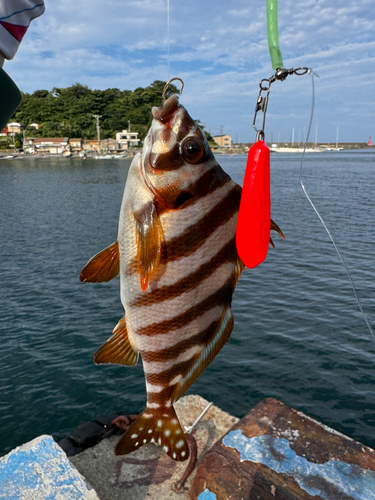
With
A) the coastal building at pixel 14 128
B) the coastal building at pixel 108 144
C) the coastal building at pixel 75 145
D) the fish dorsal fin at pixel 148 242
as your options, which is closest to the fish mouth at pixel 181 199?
the fish dorsal fin at pixel 148 242

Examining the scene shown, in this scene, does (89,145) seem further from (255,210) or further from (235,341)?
(255,210)

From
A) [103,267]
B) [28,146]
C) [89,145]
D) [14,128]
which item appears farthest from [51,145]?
[103,267]

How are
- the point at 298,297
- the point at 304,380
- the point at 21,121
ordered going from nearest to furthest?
the point at 304,380 < the point at 298,297 < the point at 21,121

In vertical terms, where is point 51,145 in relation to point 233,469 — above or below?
above

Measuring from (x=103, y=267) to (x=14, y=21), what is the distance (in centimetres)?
135

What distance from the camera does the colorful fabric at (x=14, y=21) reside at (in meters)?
1.54

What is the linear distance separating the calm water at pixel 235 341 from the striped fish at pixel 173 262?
7119mm

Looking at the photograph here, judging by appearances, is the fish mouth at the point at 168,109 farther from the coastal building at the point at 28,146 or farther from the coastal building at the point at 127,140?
the coastal building at the point at 28,146

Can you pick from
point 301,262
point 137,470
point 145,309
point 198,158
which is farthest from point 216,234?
point 301,262

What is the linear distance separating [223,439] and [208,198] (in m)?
4.05

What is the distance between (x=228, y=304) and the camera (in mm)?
2449

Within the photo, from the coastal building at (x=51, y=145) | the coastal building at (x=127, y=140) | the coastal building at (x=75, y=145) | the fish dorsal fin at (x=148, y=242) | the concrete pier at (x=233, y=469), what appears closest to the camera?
the fish dorsal fin at (x=148, y=242)

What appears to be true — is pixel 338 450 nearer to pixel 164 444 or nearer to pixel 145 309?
pixel 164 444

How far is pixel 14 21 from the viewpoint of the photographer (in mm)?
1575
